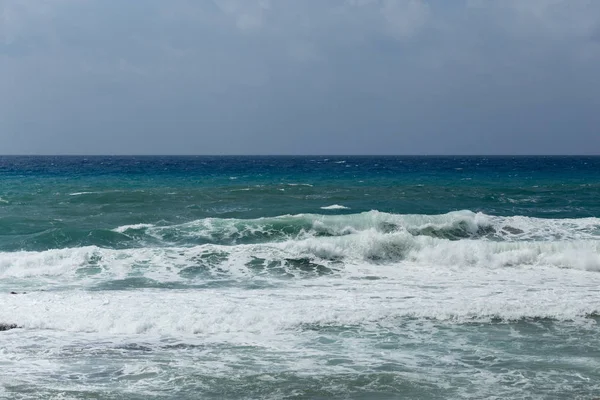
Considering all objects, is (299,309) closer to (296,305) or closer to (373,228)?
(296,305)

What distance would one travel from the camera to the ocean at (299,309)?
1021cm

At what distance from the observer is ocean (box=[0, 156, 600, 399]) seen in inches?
402

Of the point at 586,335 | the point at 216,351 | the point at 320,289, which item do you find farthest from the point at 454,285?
the point at 216,351

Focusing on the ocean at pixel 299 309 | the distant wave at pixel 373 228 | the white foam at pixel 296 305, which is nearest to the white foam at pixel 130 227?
the distant wave at pixel 373 228

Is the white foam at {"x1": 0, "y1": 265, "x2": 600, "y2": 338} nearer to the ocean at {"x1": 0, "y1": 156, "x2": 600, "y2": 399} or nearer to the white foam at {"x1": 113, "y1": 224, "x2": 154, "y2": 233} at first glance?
the ocean at {"x1": 0, "y1": 156, "x2": 600, "y2": 399}

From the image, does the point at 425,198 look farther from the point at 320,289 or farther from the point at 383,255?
the point at 320,289

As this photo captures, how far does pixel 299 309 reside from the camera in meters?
14.5

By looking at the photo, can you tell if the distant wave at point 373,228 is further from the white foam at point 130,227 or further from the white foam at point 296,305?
the white foam at point 296,305

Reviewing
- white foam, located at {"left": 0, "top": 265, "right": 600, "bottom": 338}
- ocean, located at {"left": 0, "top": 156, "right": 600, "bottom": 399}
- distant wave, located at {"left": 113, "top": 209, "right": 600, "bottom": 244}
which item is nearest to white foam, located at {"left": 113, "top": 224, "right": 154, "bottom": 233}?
distant wave, located at {"left": 113, "top": 209, "right": 600, "bottom": 244}

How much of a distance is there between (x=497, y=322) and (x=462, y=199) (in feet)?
84.4

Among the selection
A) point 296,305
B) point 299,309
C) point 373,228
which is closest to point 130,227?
point 373,228

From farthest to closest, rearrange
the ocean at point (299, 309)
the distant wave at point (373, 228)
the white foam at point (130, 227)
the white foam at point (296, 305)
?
the white foam at point (130, 227), the distant wave at point (373, 228), the white foam at point (296, 305), the ocean at point (299, 309)

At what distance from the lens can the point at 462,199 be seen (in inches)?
1531

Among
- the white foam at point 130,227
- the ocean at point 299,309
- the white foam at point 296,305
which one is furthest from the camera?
the white foam at point 130,227
